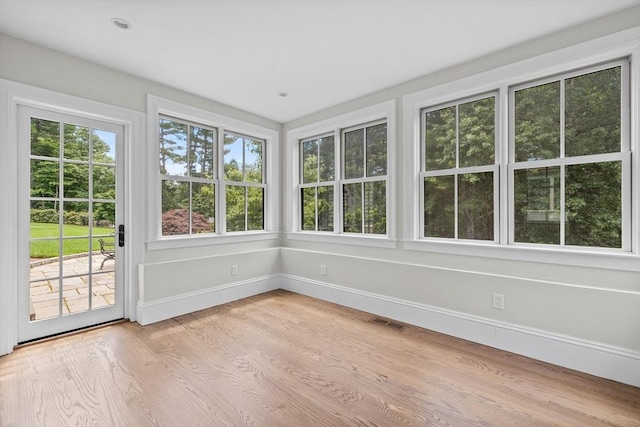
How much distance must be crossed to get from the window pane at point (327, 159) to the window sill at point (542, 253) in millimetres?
1596

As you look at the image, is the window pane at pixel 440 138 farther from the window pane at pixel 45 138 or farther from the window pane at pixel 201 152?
the window pane at pixel 45 138

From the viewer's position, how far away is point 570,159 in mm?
2385

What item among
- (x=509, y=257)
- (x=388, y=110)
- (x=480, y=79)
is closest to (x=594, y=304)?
(x=509, y=257)

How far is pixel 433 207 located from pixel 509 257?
2.81 ft

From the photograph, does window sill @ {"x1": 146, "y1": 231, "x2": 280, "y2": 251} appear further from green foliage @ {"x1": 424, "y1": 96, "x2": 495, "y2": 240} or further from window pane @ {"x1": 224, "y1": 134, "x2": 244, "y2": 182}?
green foliage @ {"x1": 424, "y1": 96, "x2": 495, "y2": 240}

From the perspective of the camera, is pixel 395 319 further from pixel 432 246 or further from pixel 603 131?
pixel 603 131

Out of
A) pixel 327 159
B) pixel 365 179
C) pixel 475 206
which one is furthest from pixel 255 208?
pixel 475 206

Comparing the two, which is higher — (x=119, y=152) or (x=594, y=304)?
(x=119, y=152)

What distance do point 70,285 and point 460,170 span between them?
13.0 feet

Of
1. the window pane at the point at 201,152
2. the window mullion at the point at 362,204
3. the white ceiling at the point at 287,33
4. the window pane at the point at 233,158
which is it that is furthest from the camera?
the window pane at the point at 233,158

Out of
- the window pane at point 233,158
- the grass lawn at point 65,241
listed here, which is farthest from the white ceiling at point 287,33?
the grass lawn at point 65,241

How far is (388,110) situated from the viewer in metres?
3.38

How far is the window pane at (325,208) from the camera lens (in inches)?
165

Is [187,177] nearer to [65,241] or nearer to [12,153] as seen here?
[65,241]
